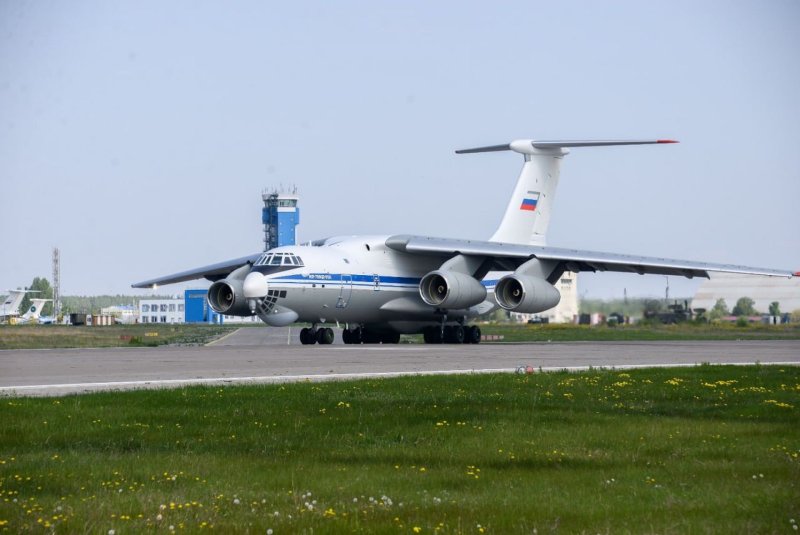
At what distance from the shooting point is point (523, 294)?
35.0 meters

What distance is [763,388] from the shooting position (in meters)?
16.4

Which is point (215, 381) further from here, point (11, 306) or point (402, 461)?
point (11, 306)

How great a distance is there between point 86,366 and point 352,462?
13.7 metres

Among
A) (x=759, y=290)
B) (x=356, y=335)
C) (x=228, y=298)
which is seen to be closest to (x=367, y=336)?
(x=356, y=335)

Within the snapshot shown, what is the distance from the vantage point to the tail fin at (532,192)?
41.9 meters

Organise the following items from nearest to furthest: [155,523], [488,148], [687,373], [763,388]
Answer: [155,523], [763,388], [687,373], [488,148]

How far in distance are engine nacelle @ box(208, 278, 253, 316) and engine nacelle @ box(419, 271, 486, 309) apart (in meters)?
5.90

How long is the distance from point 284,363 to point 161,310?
391 feet

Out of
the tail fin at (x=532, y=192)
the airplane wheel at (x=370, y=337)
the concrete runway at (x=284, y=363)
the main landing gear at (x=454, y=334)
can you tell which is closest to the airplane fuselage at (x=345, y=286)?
the main landing gear at (x=454, y=334)

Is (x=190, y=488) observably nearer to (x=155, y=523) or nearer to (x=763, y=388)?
(x=155, y=523)

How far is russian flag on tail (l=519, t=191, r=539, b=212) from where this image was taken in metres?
42.2

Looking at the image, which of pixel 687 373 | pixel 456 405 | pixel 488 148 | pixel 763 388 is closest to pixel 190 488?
pixel 456 405

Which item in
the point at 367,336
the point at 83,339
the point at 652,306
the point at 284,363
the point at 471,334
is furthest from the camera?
the point at 652,306

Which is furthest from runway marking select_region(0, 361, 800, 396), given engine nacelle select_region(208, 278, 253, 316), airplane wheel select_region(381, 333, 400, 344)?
airplane wheel select_region(381, 333, 400, 344)
